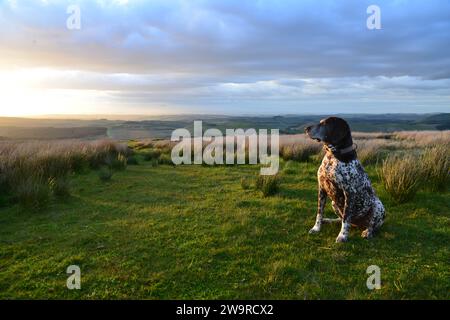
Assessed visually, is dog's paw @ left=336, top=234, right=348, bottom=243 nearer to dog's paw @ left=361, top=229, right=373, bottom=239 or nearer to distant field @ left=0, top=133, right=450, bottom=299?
distant field @ left=0, top=133, right=450, bottom=299

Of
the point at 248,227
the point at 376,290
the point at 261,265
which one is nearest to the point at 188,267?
the point at 261,265

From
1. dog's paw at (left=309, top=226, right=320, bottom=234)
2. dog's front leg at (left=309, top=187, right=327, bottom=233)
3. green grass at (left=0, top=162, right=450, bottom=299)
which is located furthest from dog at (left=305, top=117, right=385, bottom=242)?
dog's paw at (left=309, top=226, right=320, bottom=234)

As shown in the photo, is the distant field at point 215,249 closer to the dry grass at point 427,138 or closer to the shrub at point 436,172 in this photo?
the shrub at point 436,172

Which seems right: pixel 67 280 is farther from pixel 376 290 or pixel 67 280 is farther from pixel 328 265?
pixel 376 290

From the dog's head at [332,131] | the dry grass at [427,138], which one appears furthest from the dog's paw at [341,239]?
the dry grass at [427,138]

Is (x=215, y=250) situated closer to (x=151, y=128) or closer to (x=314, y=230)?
(x=314, y=230)

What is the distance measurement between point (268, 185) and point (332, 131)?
10.7ft

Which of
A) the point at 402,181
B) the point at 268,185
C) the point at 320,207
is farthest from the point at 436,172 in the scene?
the point at 320,207

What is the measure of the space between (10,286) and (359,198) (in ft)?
14.3

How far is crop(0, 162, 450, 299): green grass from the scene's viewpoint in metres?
3.79

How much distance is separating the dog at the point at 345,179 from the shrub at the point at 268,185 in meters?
2.71

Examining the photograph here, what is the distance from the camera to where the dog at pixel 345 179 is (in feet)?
15.6

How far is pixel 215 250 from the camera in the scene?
4738mm

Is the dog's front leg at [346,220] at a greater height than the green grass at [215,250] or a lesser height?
greater
